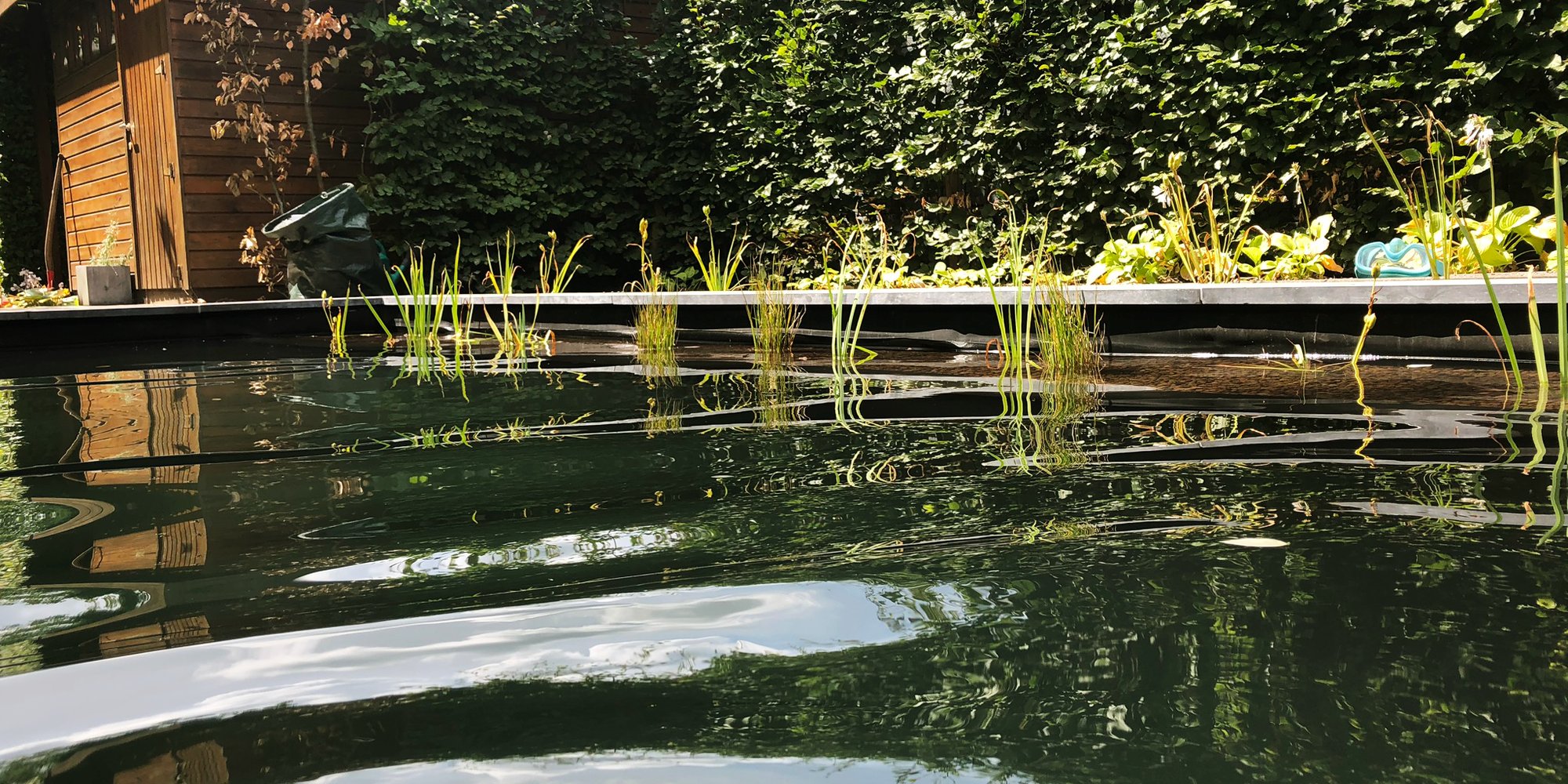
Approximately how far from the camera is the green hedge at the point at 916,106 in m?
4.63

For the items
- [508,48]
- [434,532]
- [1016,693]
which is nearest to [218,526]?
[434,532]

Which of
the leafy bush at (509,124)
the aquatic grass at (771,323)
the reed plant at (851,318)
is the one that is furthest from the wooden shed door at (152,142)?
the aquatic grass at (771,323)

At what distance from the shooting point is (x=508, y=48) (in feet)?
29.3

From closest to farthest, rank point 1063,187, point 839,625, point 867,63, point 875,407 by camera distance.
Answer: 1. point 839,625
2. point 875,407
3. point 1063,187
4. point 867,63

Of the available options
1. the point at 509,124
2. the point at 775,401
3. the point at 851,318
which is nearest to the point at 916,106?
the point at 509,124

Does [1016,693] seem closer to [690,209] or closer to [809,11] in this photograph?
[809,11]

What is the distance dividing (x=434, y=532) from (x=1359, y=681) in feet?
3.53

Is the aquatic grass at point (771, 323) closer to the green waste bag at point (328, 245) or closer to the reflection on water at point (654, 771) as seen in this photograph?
the reflection on water at point (654, 771)

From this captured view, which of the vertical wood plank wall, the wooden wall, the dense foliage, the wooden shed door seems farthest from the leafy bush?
the dense foliage

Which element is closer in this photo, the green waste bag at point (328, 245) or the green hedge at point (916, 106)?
the green hedge at point (916, 106)

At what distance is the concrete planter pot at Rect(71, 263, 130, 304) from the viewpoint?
928 cm

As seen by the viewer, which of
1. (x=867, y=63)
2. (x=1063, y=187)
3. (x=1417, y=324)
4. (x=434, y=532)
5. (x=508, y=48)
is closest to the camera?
(x=434, y=532)

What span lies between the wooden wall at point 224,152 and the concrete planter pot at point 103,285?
1.19 m

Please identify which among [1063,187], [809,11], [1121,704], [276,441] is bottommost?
[1121,704]
